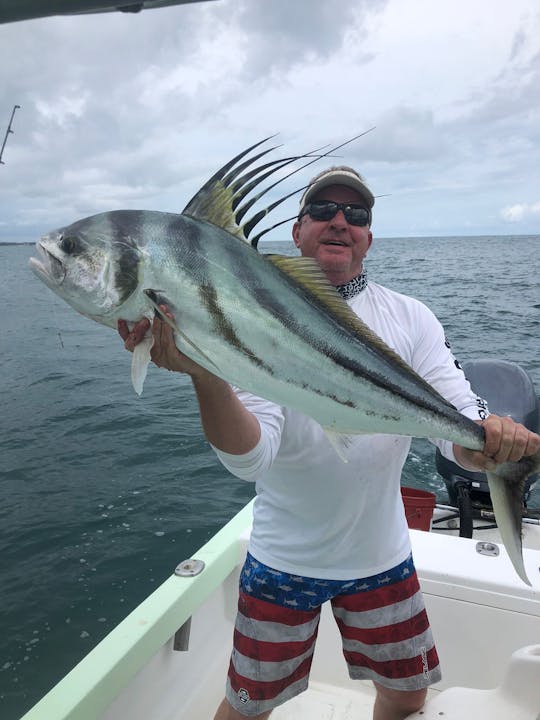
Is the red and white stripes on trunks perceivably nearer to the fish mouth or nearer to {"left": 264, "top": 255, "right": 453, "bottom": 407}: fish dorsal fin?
{"left": 264, "top": 255, "right": 453, "bottom": 407}: fish dorsal fin

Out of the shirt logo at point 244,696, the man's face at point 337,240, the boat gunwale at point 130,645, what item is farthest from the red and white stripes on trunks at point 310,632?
the man's face at point 337,240

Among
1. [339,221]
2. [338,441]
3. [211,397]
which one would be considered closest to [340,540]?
[338,441]

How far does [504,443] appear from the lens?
186 centimetres

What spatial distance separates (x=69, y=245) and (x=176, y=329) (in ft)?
1.25

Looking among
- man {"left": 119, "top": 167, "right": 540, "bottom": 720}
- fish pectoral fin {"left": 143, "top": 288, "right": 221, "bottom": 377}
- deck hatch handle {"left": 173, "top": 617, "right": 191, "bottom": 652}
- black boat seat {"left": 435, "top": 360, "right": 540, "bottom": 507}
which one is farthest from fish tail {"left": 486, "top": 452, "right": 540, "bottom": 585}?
black boat seat {"left": 435, "top": 360, "right": 540, "bottom": 507}

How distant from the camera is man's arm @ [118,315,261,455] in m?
1.56

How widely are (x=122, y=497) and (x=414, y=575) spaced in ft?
18.9

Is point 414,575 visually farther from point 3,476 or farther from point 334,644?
point 3,476

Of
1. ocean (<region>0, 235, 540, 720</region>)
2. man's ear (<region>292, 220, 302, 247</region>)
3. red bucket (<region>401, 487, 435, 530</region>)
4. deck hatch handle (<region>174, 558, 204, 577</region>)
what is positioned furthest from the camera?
ocean (<region>0, 235, 540, 720</region>)

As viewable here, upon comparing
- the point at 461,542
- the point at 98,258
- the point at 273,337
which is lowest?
the point at 461,542

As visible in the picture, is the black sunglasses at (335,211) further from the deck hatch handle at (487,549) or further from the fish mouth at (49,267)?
the deck hatch handle at (487,549)

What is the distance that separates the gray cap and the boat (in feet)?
6.45

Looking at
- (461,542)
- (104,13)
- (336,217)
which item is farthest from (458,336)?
(104,13)

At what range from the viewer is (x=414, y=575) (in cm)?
237
